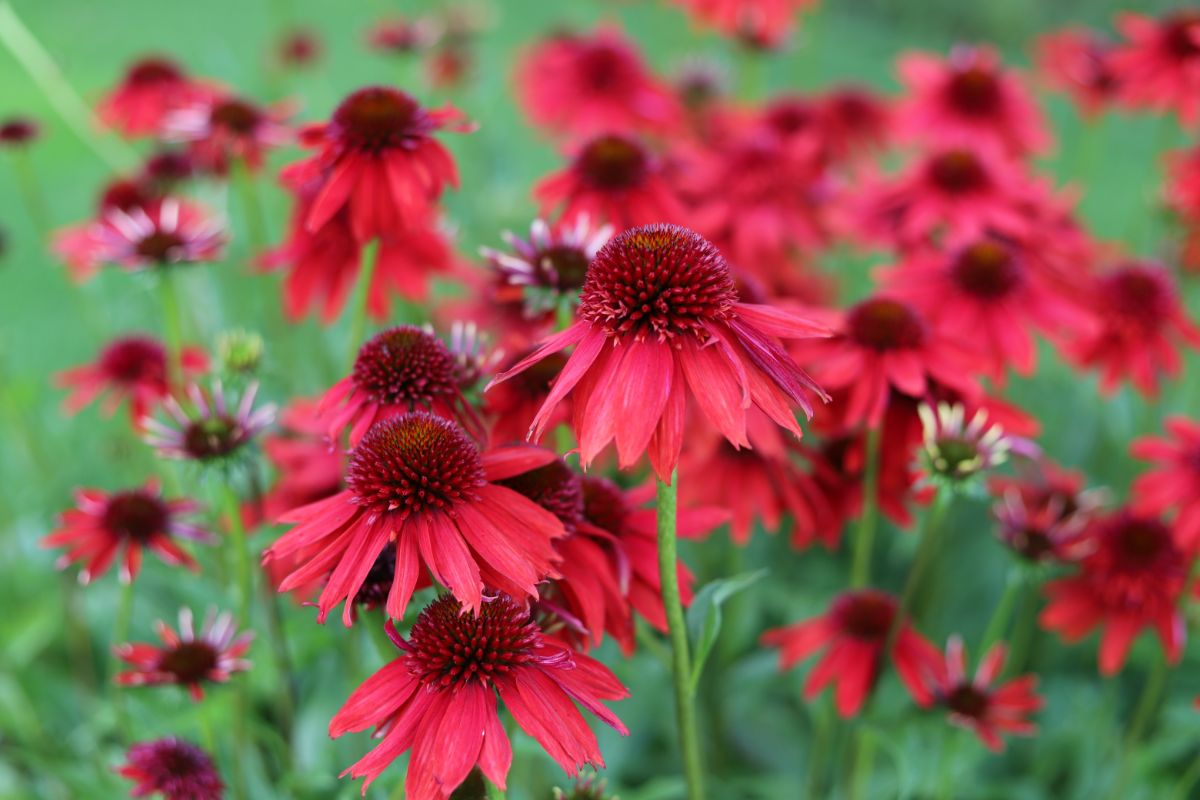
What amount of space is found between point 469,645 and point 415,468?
4.6 inches

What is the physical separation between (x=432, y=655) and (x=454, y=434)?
0.47 ft

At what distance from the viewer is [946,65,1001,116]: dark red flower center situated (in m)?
1.83

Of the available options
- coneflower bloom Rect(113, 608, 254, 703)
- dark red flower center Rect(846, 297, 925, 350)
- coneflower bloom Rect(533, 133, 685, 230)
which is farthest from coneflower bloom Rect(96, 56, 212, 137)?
dark red flower center Rect(846, 297, 925, 350)

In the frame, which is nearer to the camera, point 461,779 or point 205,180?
point 461,779

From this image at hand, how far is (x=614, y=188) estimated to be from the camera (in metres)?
1.20

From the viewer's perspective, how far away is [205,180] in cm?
→ 186

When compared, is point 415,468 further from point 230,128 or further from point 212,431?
point 230,128

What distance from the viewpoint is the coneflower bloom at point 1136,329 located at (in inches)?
56.1

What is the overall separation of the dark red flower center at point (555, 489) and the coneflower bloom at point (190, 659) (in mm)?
349

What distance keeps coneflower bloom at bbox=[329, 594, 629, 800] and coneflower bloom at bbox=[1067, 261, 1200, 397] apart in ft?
3.46

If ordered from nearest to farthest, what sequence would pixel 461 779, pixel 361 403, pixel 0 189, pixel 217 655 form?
pixel 461 779
pixel 361 403
pixel 217 655
pixel 0 189

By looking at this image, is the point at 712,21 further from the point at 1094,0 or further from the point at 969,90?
the point at 1094,0

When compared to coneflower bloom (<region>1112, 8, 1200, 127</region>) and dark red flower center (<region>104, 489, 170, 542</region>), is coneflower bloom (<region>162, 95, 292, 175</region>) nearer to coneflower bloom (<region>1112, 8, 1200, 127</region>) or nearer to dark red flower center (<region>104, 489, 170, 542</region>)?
dark red flower center (<region>104, 489, 170, 542</region>)

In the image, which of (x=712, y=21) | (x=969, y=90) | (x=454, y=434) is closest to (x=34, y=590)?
(x=454, y=434)
